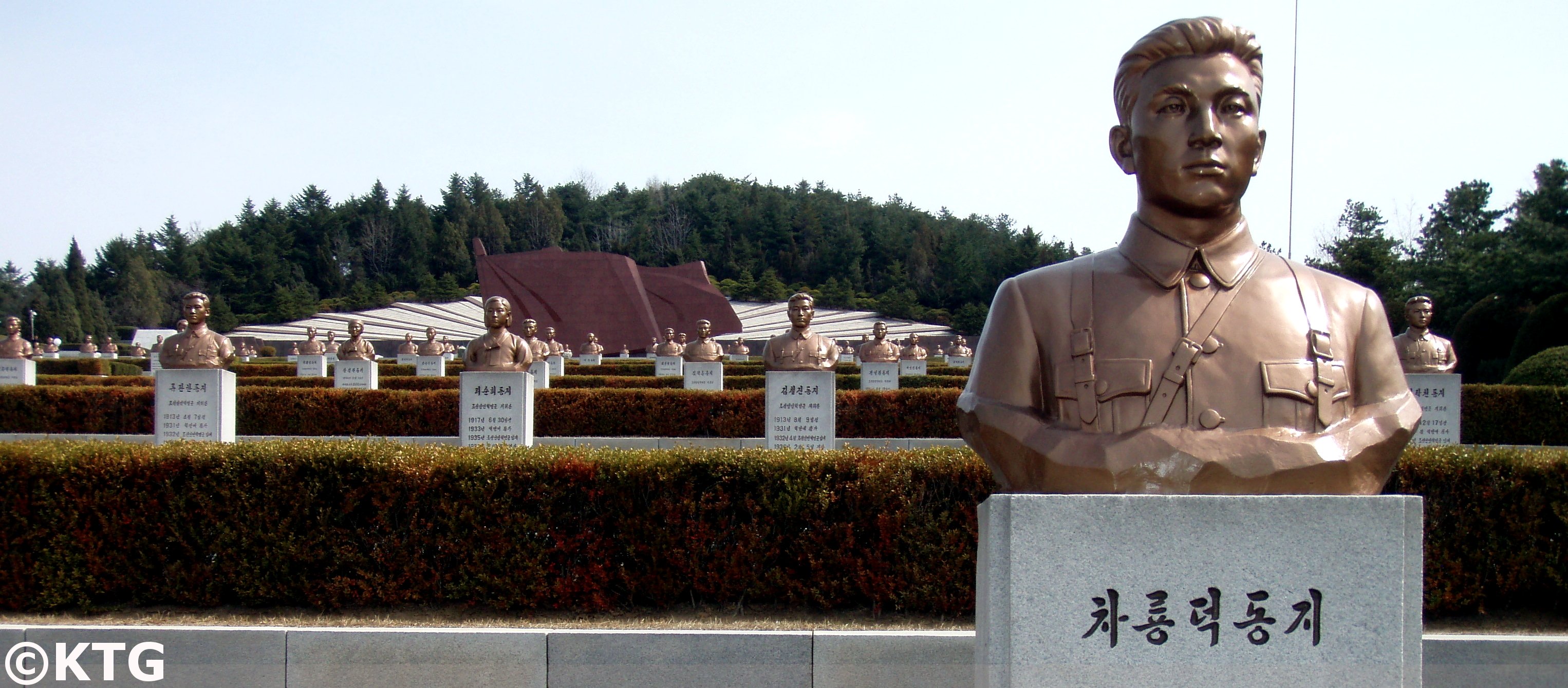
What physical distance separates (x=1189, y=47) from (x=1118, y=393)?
0.89 metres

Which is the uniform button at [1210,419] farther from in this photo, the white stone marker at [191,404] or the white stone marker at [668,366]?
the white stone marker at [668,366]

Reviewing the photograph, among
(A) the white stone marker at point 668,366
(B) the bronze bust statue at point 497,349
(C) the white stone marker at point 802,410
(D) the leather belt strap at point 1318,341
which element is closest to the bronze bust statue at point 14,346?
(A) the white stone marker at point 668,366

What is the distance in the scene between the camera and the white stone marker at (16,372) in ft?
66.2

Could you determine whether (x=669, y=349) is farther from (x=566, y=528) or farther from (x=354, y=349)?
(x=566, y=528)

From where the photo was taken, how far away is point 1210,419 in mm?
2674

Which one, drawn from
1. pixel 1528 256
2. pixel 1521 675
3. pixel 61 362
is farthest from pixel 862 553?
pixel 61 362

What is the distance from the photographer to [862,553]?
5180mm

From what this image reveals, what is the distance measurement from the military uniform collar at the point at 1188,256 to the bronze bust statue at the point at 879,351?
15.3m

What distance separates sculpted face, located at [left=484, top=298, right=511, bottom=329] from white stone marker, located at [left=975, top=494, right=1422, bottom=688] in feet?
29.5

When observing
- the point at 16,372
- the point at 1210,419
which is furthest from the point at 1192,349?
the point at 16,372

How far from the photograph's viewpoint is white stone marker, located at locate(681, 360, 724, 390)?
17.6 meters

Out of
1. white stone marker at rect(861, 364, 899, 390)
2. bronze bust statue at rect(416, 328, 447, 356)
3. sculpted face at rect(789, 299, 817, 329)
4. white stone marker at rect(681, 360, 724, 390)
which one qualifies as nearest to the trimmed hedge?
sculpted face at rect(789, 299, 817, 329)

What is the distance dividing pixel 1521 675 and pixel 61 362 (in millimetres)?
29953

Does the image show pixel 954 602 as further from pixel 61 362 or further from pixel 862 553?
pixel 61 362
